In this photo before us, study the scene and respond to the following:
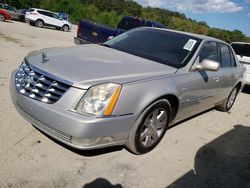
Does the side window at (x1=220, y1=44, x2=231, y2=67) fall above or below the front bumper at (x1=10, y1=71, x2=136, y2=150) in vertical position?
above

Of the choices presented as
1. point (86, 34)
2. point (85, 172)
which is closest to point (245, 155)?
point (85, 172)

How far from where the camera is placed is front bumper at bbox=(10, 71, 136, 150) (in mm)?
2783

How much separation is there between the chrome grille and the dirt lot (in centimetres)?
71

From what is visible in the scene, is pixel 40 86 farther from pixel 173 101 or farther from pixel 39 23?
pixel 39 23

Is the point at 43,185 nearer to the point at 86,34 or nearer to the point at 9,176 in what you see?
the point at 9,176

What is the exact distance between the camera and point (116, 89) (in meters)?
2.95

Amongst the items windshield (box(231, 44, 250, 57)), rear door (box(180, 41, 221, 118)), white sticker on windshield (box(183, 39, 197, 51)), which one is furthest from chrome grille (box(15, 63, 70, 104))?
windshield (box(231, 44, 250, 57))

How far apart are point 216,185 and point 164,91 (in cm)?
127

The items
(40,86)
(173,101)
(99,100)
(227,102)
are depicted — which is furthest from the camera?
(227,102)

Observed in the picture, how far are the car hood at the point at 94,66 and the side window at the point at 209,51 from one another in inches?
36.0

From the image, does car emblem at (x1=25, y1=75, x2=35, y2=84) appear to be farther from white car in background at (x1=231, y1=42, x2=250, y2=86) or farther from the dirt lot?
white car in background at (x1=231, y1=42, x2=250, y2=86)

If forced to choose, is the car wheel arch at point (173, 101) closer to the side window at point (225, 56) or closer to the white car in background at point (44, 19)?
the side window at point (225, 56)

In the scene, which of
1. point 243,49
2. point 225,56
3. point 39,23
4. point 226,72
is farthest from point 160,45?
point 39,23

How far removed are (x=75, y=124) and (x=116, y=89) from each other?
22.5 inches
